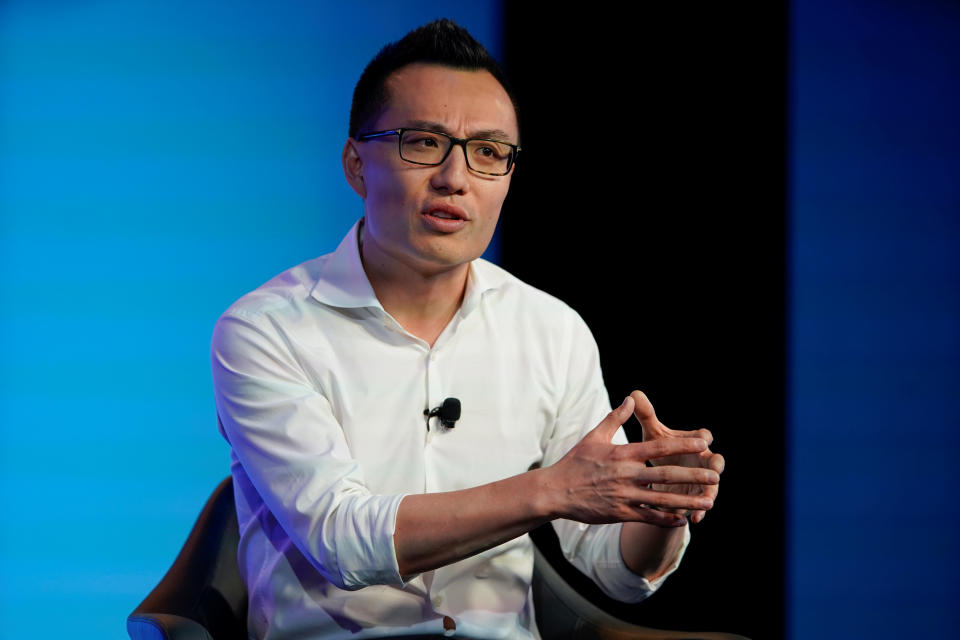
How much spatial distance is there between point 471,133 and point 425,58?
216mm

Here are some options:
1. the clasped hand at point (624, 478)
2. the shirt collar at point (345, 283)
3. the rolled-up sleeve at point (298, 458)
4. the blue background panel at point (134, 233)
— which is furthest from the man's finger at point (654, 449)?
the blue background panel at point (134, 233)

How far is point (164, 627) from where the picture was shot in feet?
5.84

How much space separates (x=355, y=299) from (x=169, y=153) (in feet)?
4.38

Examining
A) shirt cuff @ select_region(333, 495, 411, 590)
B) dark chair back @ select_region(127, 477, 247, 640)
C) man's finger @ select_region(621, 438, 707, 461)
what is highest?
man's finger @ select_region(621, 438, 707, 461)

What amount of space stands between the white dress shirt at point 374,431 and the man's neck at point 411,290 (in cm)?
4

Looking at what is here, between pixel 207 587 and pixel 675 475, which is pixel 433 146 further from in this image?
pixel 207 587

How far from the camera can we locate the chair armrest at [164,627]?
1775 millimetres

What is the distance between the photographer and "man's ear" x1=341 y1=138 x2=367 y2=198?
85.3 inches

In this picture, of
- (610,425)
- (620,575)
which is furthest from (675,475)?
(620,575)

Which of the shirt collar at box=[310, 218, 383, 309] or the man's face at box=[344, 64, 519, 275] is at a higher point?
the man's face at box=[344, 64, 519, 275]

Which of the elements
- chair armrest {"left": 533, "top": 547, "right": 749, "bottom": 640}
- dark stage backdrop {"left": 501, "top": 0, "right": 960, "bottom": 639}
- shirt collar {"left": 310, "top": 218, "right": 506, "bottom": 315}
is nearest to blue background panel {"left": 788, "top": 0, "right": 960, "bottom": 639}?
dark stage backdrop {"left": 501, "top": 0, "right": 960, "bottom": 639}

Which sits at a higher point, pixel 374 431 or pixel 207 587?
pixel 374 431

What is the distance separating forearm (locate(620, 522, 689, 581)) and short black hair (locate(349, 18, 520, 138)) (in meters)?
0.97

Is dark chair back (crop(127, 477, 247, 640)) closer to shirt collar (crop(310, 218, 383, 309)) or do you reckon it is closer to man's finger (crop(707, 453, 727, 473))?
shirt collar (crop(310, 218, 383, 309))
